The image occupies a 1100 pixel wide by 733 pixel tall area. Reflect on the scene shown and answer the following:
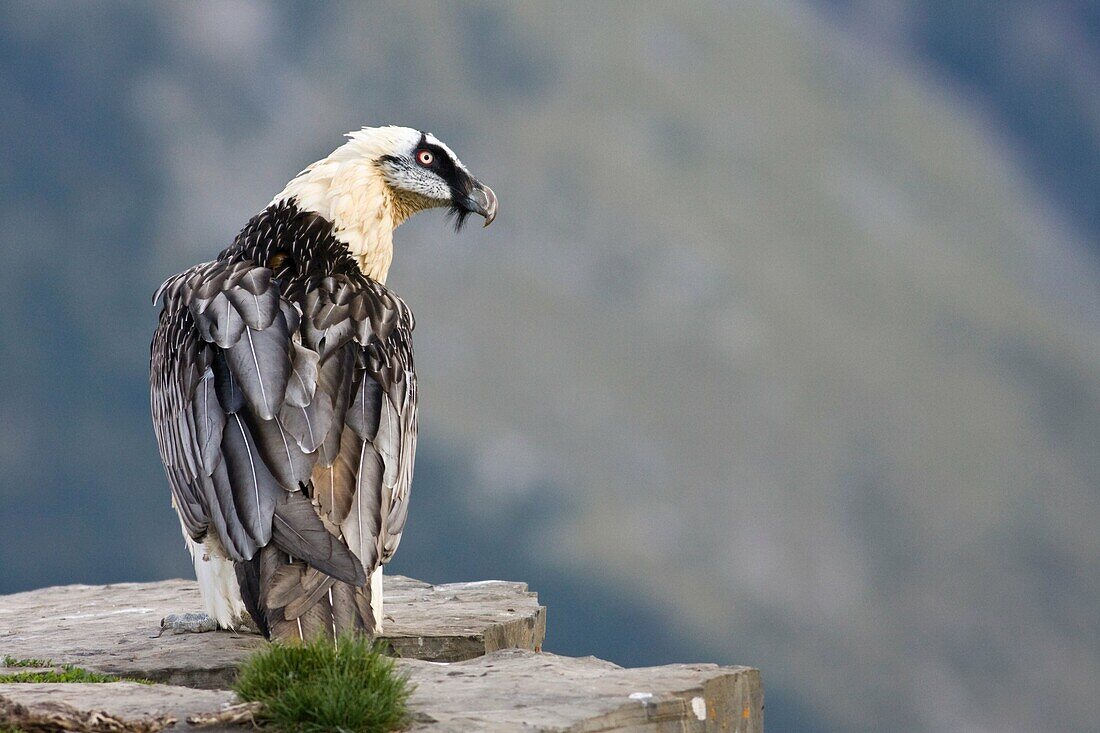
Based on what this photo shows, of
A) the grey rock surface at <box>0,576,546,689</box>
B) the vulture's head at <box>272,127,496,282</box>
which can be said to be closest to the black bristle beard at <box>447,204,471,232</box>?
the vulture's head at <box>272,127,496,282</box>

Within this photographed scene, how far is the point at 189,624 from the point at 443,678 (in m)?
2.82

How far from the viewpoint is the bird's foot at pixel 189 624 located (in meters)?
8.46

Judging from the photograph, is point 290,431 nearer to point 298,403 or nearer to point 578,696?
point 298,403

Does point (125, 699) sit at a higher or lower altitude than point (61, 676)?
lower

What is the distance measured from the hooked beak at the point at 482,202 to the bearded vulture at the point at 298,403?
45 cm

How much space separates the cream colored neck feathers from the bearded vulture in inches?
0.4

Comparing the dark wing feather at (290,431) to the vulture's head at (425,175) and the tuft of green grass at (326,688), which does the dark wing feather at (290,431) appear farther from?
the vulture's head at (425,175)

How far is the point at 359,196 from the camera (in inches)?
361

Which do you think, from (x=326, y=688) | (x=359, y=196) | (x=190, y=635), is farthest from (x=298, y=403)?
(x=359, y=196)

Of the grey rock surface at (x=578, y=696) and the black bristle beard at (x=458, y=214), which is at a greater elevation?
the black bristle beard at (x=458, y=214)

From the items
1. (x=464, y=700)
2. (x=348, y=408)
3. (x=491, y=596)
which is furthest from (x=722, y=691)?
(x=491, y=596)

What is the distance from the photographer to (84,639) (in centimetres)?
877

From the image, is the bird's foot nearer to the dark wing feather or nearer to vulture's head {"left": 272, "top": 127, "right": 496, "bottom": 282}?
the dark wing feather

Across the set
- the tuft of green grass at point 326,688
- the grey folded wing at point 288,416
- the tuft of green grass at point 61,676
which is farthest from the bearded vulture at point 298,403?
the tuft of green grass at point 61,676
